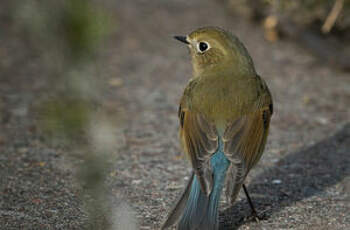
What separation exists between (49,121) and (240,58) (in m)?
2.77

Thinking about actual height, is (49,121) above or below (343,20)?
below

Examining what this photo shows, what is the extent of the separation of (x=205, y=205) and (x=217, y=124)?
562 millimetres

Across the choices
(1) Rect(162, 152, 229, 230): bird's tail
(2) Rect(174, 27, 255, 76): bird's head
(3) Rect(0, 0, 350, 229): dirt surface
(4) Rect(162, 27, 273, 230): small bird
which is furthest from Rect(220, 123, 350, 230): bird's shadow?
(2) Rect(174, 27, 255, 76): bird's head

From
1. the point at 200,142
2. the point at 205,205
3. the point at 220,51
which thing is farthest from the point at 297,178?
the point at 205,205

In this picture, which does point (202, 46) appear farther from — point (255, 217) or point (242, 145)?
point (255, 217)

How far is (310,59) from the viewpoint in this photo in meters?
7.13

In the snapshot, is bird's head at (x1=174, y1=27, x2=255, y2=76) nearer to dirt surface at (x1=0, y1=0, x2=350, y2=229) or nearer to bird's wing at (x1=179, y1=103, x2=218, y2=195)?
bird's wing at (x1=179, y1=103, x2=218, y2=195)

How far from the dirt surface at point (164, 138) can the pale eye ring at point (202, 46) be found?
108 centimetres

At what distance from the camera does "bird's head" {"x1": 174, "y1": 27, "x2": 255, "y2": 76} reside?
12.3 ft

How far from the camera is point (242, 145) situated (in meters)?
3.15

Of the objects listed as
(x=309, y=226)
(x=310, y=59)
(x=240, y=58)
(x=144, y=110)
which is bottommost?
(x=309, y=226)

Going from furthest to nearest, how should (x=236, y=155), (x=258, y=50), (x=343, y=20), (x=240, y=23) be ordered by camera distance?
(x=240, y=23) < (x=258, y=50) < (x=343, y=20) < (x=236, y=155)

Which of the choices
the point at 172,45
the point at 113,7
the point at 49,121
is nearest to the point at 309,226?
the point at 49,121

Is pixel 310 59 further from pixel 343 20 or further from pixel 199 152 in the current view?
pixel 199 152
